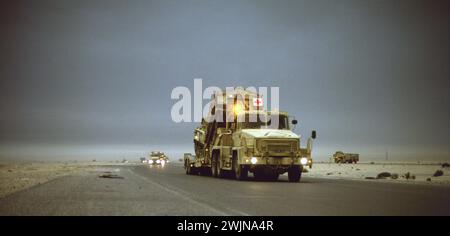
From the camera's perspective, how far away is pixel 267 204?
633 inches

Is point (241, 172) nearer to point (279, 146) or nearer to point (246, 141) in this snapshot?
point (246, 141)

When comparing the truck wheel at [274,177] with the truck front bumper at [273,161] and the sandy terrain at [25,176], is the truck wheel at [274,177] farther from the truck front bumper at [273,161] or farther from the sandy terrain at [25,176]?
the sandy terrain at [25,176]

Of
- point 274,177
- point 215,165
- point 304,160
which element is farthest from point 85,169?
point 304,160

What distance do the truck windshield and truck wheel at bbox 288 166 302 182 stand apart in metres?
2.44

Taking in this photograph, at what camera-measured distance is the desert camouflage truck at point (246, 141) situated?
1172 inches

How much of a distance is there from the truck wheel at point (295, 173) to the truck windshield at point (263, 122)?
2439 mm

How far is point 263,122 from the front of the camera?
105ft

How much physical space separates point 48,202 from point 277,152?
15528 mm

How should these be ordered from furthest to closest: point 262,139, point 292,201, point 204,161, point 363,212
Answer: point 204,161 < point 262,139 < point 292,201 < point 363,212

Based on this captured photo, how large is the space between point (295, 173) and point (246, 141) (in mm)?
3159

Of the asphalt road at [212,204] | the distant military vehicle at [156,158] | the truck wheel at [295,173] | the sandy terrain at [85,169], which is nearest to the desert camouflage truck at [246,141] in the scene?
the truck wheel at [295,173]
